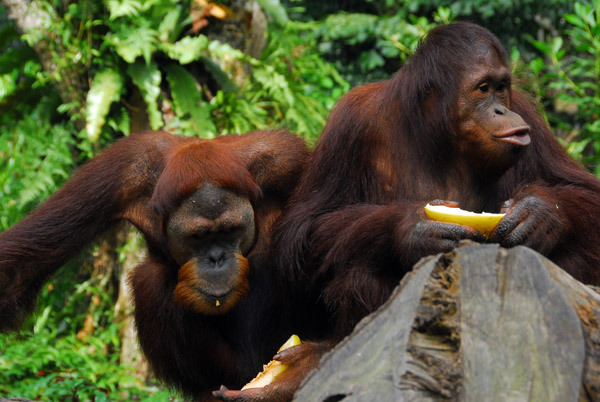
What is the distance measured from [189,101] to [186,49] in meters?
0.44

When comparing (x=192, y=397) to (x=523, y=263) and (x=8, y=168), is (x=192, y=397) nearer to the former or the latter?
(x=523, y=263)

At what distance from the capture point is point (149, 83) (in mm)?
6434

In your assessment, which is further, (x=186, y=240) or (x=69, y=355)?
(x=69, y=355)

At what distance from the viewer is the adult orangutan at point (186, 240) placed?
3.86m

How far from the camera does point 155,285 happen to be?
13.6 feet

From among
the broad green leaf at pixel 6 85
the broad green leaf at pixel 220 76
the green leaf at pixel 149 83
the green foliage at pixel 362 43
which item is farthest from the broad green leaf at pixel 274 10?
the broad green leaf at pixel 6 85

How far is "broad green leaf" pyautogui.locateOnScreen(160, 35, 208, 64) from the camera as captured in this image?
6.58 meters

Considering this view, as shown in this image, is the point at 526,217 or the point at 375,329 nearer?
the point at 375,329

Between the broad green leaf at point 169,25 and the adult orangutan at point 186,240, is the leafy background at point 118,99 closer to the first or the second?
the broad green leaf at point 169,25

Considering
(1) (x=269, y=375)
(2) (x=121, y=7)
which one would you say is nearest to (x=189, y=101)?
(2) (x=121, y=7)

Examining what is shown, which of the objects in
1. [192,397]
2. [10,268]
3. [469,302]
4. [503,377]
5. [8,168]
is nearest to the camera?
[503,377]

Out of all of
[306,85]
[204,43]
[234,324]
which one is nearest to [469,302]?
[234,324]

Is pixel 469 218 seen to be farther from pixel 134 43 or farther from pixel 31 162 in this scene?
pixel 31 162

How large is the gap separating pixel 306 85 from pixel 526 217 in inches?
201
